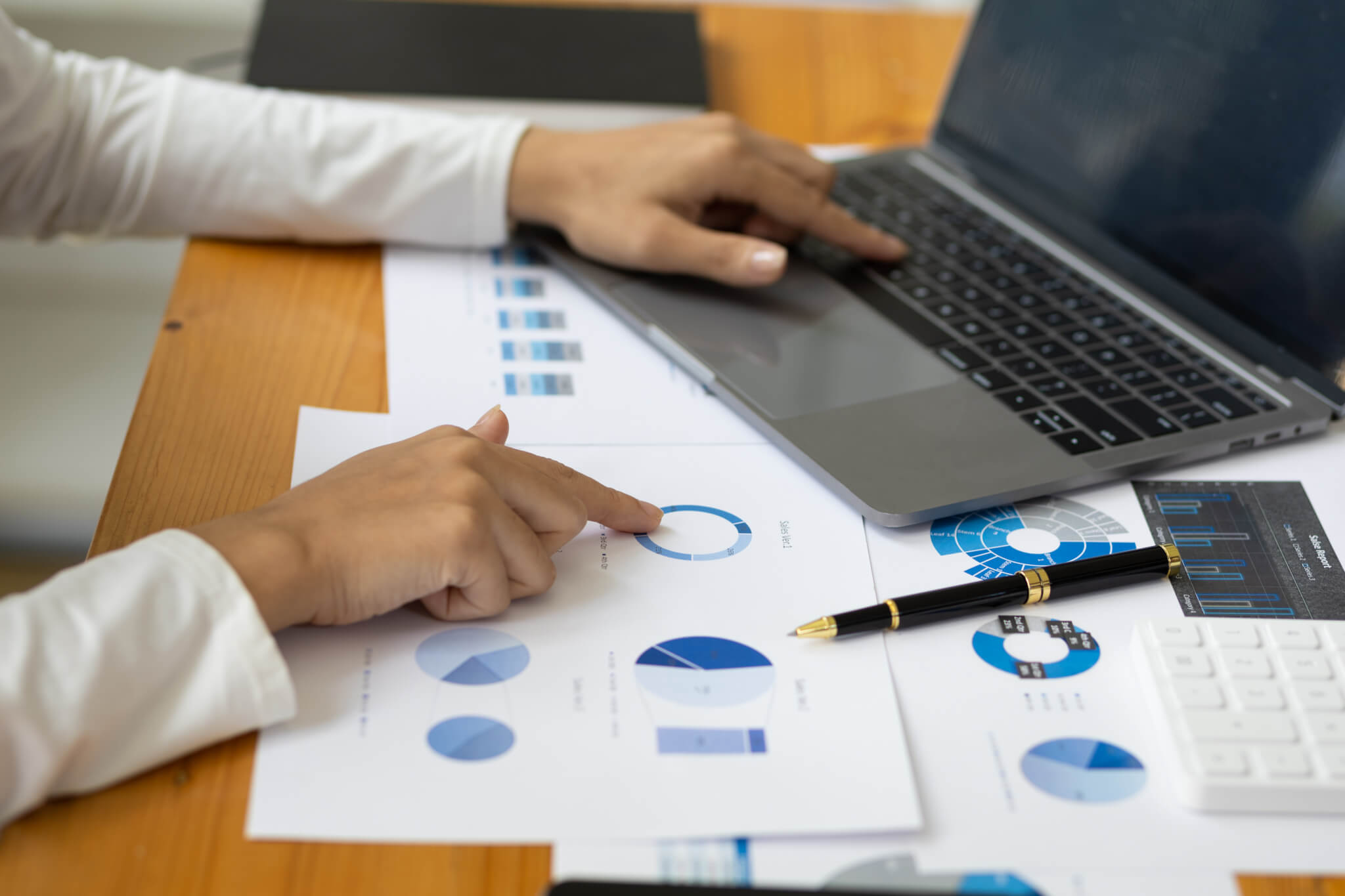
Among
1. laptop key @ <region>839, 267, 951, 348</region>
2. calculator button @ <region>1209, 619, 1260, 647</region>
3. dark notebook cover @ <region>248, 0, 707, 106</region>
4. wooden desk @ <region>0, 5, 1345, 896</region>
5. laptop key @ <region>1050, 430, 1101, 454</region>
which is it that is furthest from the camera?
dark notebook cover @ <region>248, 0, 707, 106</region>

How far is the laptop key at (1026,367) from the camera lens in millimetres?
719

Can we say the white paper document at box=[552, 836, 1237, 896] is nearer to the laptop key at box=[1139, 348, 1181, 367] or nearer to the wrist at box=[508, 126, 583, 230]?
the laptop key at box=[1139, 348, 1181, 367]

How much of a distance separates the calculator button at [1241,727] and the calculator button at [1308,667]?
0.03 meters

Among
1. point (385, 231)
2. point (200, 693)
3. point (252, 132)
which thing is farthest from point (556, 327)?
point (200, 693)

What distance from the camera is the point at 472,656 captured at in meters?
0.53

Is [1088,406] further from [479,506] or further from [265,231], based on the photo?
[265,231]

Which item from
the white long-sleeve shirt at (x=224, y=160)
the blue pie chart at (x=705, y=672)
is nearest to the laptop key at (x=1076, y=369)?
the blue pie chart at (x=705, y=672)

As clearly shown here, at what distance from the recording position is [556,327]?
0.78 m

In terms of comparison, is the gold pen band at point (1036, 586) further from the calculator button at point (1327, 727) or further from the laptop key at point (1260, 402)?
the laptop key at point (1260, 402)

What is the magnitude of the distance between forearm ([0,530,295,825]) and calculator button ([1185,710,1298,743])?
Result: 0.40 meters

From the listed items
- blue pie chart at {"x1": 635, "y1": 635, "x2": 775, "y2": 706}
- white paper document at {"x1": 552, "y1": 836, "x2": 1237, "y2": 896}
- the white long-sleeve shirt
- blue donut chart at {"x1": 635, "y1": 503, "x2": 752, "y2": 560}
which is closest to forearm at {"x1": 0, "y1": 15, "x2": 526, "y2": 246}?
the white long-sleeve shirt

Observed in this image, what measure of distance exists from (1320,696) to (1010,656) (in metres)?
0.14

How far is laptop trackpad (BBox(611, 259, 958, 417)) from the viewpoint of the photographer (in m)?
0.70

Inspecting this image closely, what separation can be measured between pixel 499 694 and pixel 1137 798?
11.4 inches
